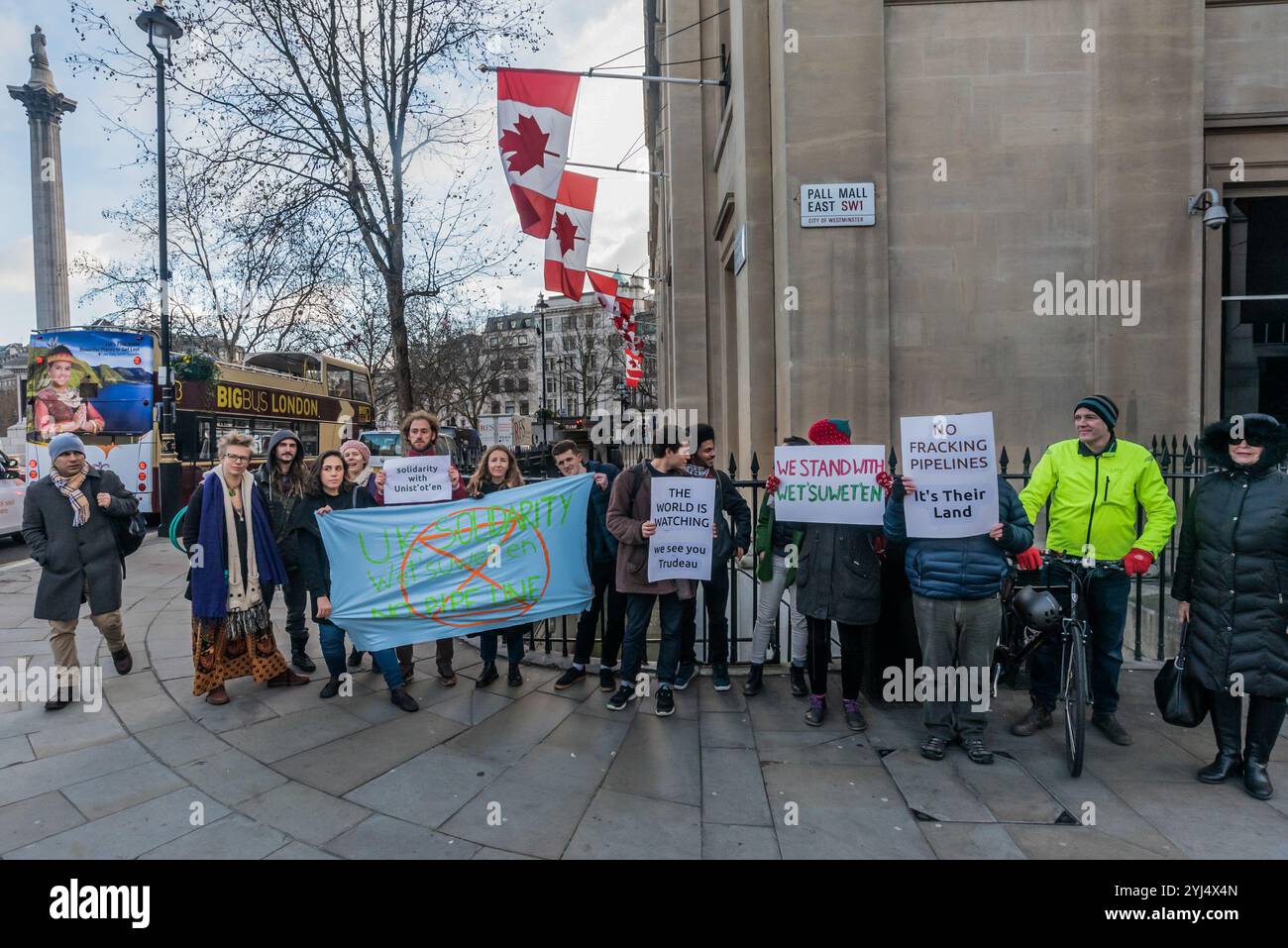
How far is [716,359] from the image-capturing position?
51.7ft

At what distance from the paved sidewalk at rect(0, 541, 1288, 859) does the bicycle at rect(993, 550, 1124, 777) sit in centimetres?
29

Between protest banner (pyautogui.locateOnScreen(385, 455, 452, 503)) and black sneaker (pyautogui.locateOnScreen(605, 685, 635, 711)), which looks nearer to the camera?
black sneaker (pyautogui.locateOnScreen(605, 685, 635, 711))

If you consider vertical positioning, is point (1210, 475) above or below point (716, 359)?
below

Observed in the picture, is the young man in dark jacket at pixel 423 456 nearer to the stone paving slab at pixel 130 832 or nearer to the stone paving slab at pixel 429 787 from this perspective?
the stone paving slab at pixel 429 787

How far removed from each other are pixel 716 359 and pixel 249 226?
32.0 feet

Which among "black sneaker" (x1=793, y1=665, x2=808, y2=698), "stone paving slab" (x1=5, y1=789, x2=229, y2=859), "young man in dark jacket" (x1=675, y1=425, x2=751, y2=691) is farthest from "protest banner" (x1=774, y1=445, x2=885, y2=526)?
"stone paving slab" (x1=5, y1=789, x2=229, y2=859)

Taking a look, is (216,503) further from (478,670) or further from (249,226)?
(249,226)

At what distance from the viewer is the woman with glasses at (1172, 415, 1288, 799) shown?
370 cm

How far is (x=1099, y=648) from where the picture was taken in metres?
4.46

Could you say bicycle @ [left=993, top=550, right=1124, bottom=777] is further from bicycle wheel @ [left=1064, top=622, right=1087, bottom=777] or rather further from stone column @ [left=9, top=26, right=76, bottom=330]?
stone column @ [left=9, top=26, right=76, bottom=330]

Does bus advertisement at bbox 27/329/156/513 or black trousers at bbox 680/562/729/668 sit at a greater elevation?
bus advertisement at bbox 27/329/156/513
